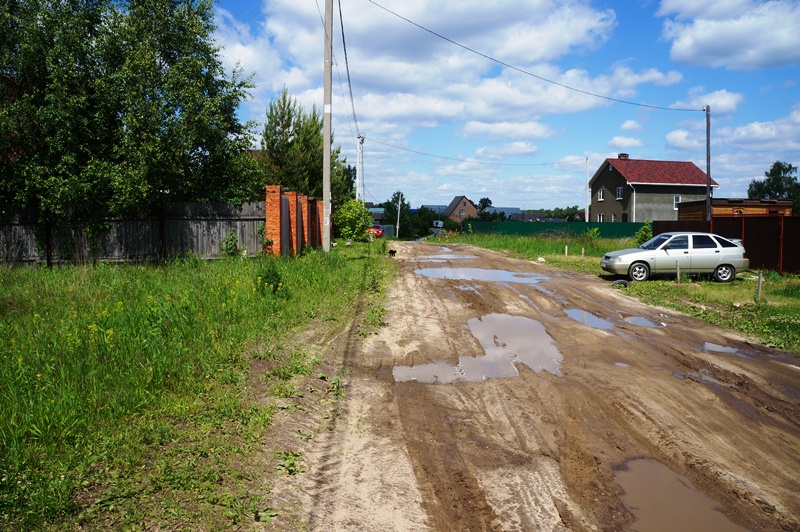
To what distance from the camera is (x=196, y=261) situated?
585 inches

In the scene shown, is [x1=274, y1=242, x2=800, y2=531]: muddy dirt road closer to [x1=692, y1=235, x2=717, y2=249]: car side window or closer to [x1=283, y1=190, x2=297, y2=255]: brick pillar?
[x1=692, y1=235, x2=717, y2=249]: car side window

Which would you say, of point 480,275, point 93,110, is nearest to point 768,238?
point 480,275

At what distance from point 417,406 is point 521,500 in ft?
6.59

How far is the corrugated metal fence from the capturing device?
1567 centimetres

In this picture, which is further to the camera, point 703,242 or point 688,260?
point 703,242

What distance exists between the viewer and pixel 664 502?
4176 mm

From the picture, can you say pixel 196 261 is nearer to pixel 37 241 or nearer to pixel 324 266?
pixel 324 266

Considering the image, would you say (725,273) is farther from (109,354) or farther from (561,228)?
(561,228)

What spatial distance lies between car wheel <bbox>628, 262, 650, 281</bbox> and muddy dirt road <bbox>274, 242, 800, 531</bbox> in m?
6.81

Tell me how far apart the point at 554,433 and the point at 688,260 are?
44.1ft

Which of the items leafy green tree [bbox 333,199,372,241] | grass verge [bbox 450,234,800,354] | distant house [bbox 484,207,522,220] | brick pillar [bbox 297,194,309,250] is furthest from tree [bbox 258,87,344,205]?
distant house [bbox 484,207,522,220]

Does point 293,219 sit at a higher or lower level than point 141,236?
higher

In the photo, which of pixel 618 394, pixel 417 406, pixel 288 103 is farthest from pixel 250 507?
pixel 288 103

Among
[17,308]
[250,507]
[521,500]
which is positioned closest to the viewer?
[250,507]
